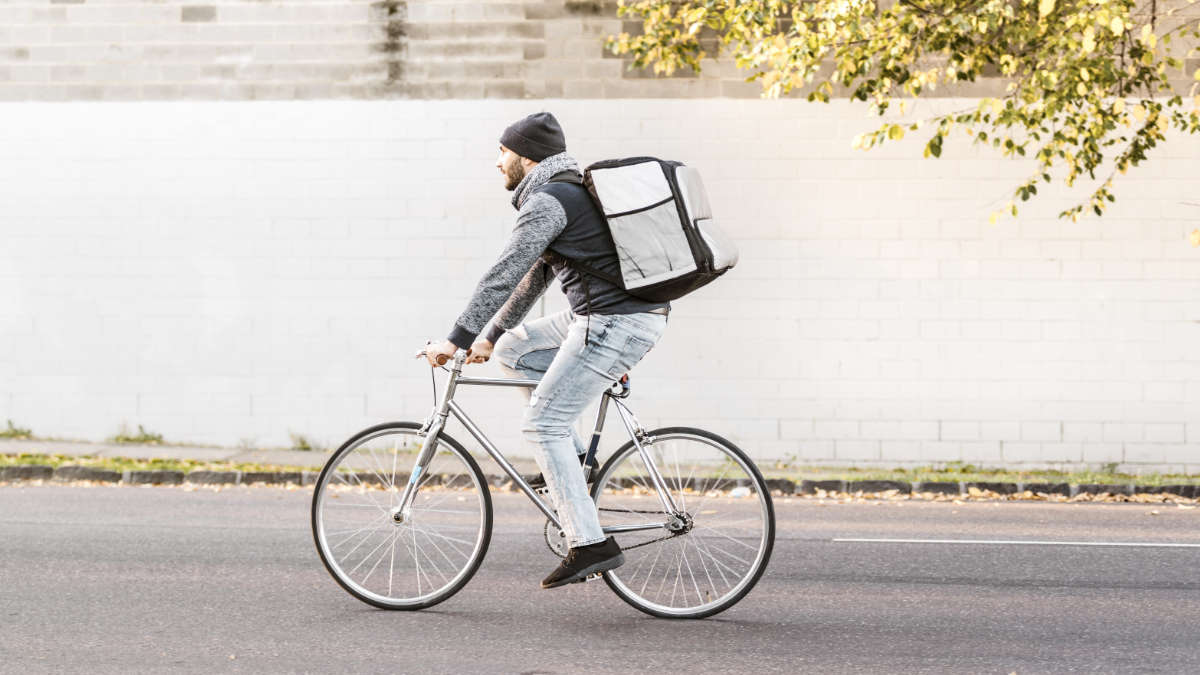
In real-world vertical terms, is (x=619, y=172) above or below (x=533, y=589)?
above

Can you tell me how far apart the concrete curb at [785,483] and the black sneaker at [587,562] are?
191 inches

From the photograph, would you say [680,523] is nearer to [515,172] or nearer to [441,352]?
[441,352]

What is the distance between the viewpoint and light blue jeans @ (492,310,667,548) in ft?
17.8

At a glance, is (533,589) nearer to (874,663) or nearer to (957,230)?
(874,663)

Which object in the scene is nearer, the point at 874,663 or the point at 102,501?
Result: the point at 874,663

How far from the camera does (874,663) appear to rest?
16.9ft

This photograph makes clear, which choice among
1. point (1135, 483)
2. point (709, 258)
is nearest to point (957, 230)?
point (1135, 483)

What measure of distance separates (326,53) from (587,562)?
26.1ft

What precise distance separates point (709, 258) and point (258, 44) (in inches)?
320

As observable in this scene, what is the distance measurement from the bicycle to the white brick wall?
6.35 m

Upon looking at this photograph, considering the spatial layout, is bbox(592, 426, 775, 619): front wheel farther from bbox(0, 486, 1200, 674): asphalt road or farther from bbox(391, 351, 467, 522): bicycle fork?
bbox(391, 351, 467, 522): bicycle fork

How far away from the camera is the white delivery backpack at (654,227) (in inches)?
209

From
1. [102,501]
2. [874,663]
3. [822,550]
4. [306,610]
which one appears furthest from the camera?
[102,501]

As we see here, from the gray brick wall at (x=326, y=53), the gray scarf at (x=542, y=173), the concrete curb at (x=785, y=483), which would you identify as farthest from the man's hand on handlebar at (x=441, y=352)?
the gray brick wall at (x=326, y=53)
